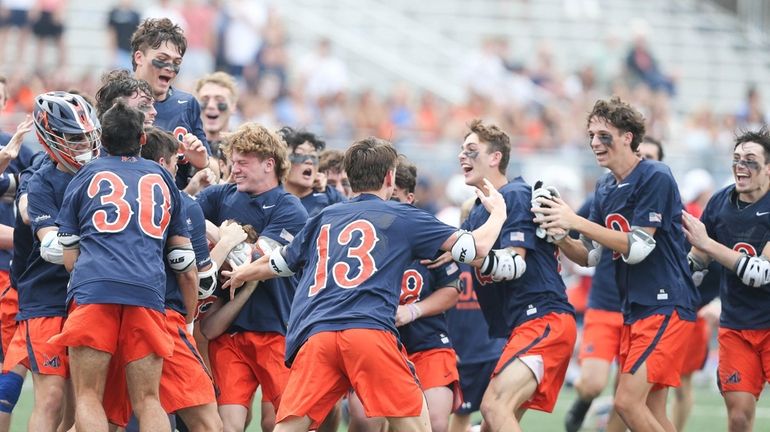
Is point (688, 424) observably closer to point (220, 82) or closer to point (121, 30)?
point (220, 82)

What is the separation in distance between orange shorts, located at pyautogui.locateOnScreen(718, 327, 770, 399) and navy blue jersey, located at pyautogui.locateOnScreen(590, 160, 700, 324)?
0.49m

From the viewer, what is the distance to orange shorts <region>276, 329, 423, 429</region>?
658cm

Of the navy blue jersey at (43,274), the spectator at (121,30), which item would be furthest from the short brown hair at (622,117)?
the spectator at (121,30)

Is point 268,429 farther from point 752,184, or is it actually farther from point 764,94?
point 764,94

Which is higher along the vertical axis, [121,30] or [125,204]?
[125,204]

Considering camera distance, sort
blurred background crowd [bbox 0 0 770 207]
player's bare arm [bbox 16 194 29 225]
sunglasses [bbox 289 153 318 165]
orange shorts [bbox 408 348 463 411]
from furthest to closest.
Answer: blurred background crowd [bbox 0 0 770 207], sunglasses [bbox 289 153 318 165], orange shorts [bbox 408 348 463 411], player's bare arm [bbox 16 194 29 225]

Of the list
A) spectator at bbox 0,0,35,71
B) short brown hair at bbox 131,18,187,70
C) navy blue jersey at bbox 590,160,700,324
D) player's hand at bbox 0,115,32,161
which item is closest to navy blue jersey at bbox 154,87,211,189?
short brown hair at bbox 131,18,187,70

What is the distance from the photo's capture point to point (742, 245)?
8.44m

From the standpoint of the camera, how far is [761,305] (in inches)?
330

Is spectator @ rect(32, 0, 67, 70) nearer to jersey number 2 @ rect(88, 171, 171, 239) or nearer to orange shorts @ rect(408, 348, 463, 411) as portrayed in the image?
orange shorts @ rect(408, 348, 463, 411)

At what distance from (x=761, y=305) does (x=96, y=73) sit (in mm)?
12106

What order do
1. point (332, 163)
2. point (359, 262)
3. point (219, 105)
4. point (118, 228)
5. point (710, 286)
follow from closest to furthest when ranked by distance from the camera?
point (118, 228) < point (359, 262) < point (332, 163) < point (219, 105) < point (710, 286)

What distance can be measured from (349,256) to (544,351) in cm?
169

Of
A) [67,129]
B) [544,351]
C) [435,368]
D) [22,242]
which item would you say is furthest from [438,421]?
[67,129]
